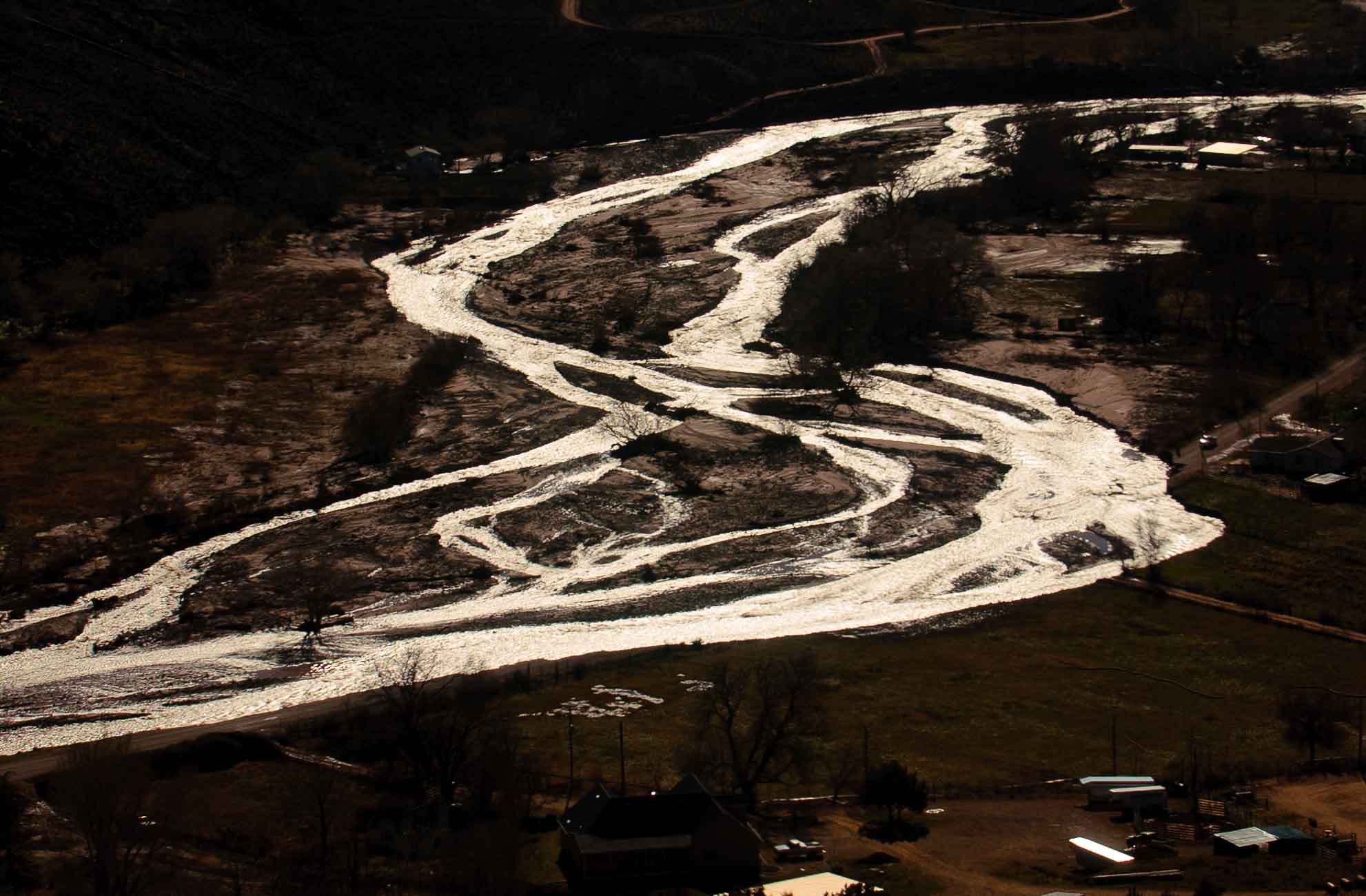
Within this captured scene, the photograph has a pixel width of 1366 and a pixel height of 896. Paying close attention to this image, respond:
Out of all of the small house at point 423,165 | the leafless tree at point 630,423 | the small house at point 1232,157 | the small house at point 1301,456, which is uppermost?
the small house at point 423,165

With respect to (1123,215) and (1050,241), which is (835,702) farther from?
(1123,215)

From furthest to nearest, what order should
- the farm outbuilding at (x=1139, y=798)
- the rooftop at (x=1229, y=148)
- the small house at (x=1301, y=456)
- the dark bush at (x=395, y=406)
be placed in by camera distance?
1. the rooftop at (x=1229, y=148)
2. the dark bush at (x=395, y=406)
3. the small house at (x=1301, y=456)
4. the farm outbuilding at (x=1139, y=798)

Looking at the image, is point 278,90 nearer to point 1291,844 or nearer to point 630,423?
point 630,423

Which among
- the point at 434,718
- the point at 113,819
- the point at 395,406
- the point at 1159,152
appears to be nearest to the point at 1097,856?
the point at 434,718

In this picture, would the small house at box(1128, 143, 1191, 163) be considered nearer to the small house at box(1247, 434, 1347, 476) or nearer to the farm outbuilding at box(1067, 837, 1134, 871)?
the small house at box(1247, 434, 1347, 476)

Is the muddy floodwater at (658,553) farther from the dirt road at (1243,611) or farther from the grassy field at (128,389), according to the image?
the grassy field at (128,389)

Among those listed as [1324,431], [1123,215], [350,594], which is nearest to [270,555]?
[350,594]

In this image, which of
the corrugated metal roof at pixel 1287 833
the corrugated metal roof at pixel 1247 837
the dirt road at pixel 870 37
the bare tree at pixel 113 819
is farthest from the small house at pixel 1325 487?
the dirt road at pixel 870 37
